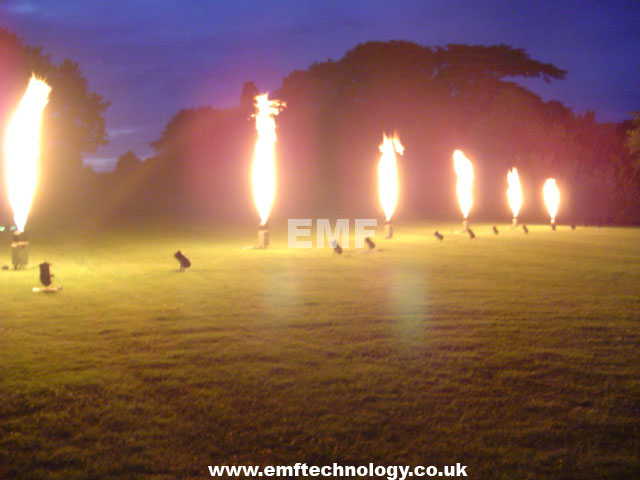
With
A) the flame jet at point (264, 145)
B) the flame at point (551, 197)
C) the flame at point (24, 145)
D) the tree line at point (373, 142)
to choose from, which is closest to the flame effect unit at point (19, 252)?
the flame at point (24, 145)

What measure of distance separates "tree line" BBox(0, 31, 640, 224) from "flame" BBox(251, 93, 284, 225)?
20.0 meters

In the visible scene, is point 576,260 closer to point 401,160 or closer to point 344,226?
point 344,226

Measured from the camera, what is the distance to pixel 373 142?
172 ft

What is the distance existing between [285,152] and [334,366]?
48698 millimetres

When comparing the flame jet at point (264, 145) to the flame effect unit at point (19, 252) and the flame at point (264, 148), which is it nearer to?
the flame at point (264, 148)

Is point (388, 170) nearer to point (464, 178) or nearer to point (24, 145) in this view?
point (464, 178)

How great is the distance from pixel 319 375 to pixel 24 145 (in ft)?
36.2

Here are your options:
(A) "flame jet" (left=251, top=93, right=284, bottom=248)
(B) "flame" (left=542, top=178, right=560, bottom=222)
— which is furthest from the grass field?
(B) "flame" (left=542, top=178, right=560, bottom=222)

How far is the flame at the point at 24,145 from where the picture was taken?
13469mm

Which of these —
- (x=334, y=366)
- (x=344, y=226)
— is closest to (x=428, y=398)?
(x=334, y=366)

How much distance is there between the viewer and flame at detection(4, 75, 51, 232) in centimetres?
1347

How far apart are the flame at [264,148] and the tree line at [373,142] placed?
19955 millimetres

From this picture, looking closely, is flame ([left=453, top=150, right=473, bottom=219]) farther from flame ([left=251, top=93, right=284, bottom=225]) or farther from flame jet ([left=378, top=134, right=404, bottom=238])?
flame ([left=251, top=93, right=284, bottom=225])

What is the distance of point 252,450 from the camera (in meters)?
4.24
